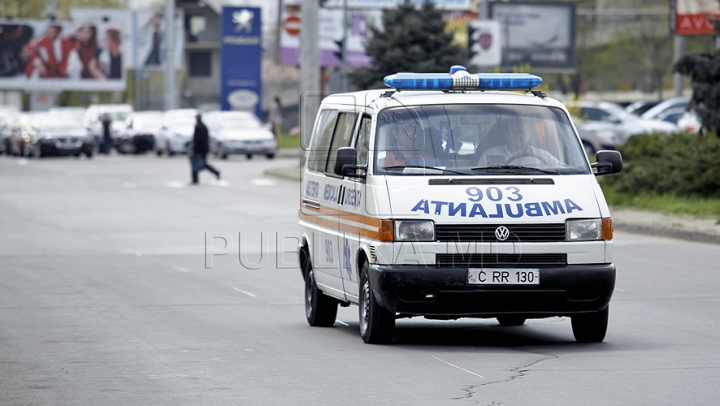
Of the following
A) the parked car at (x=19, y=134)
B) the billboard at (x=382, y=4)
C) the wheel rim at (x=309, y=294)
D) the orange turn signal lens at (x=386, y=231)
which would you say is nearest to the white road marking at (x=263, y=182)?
the billboard at (x=382, y=4)

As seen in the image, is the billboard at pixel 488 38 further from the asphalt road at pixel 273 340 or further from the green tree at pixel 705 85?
the asphalt road at pixel 273 340

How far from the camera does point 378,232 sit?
962 centimetres

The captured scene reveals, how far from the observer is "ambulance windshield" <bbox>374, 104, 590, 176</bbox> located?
10000 millimetres

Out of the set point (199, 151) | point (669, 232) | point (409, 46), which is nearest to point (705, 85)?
point (669, 232)

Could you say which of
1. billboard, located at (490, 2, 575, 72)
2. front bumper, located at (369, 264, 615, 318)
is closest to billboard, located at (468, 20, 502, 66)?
billboard, located at (490, 2, 575, 72)

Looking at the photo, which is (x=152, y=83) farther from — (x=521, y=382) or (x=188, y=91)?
(x=521, y=382)

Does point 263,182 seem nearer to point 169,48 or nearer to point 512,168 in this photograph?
point 512,168

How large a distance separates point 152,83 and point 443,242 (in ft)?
331

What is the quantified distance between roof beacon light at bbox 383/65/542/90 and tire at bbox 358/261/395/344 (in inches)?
59.8

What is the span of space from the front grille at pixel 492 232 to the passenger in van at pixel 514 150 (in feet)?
2.25

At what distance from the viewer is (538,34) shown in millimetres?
61344

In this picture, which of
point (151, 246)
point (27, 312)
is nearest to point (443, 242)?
point (27, 312)

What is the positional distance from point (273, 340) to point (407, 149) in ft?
5.98

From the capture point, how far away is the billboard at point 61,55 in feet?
265
